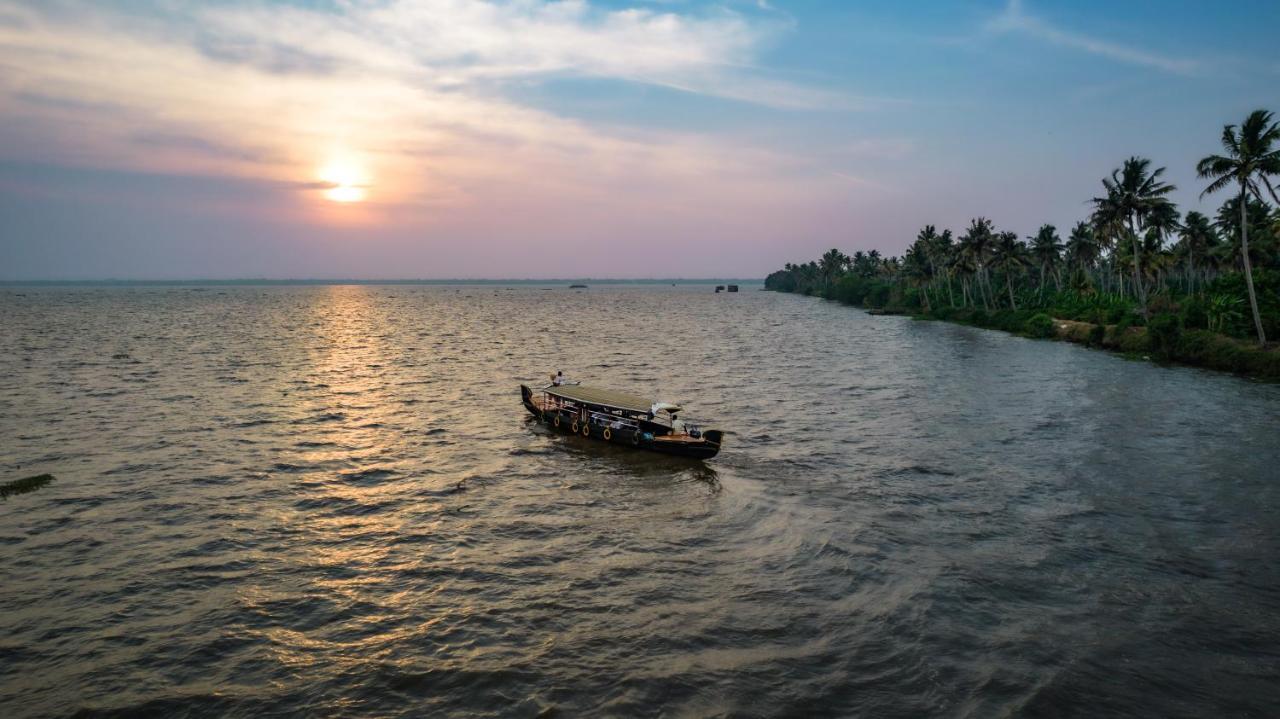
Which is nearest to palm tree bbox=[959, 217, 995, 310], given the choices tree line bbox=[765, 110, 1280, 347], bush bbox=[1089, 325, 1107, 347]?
tree line bbox=[765, 110, 1280, 347]

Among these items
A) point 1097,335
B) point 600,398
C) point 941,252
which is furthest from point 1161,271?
point 600,398

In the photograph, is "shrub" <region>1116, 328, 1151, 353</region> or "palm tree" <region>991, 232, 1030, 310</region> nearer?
"shrub" <region>1116, 328, 1151, 353</region>

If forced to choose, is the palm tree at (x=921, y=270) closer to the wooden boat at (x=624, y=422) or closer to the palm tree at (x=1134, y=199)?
the palm tree at (x=1134, y=199)

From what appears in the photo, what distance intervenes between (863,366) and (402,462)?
49.6 metres

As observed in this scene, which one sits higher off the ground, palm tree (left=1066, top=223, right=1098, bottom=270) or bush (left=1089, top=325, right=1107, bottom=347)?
palm tree (left=1066, top=223, right=1098, bottom=270)

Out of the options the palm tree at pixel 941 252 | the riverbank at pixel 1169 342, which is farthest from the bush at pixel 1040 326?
the palm tree at pixel 941 252

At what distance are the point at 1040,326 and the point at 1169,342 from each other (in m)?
28.8

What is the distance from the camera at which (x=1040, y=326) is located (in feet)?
301

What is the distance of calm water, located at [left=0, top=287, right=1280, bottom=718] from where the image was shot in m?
15.2

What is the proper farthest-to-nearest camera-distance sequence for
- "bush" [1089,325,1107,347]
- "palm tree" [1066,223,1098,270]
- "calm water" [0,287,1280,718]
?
"palm tree" [1066,223,1098,270]
"bush" [1089,325,1107,347]
"calm water" [0,287,1280,718]

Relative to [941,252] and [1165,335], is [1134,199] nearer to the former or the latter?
[1165,335]

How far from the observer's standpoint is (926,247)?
468 feet

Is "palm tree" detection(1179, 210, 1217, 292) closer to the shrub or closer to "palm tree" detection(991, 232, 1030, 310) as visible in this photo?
"palm tree" detection(991, 232, 1030, 310)

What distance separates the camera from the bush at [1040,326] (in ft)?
298
